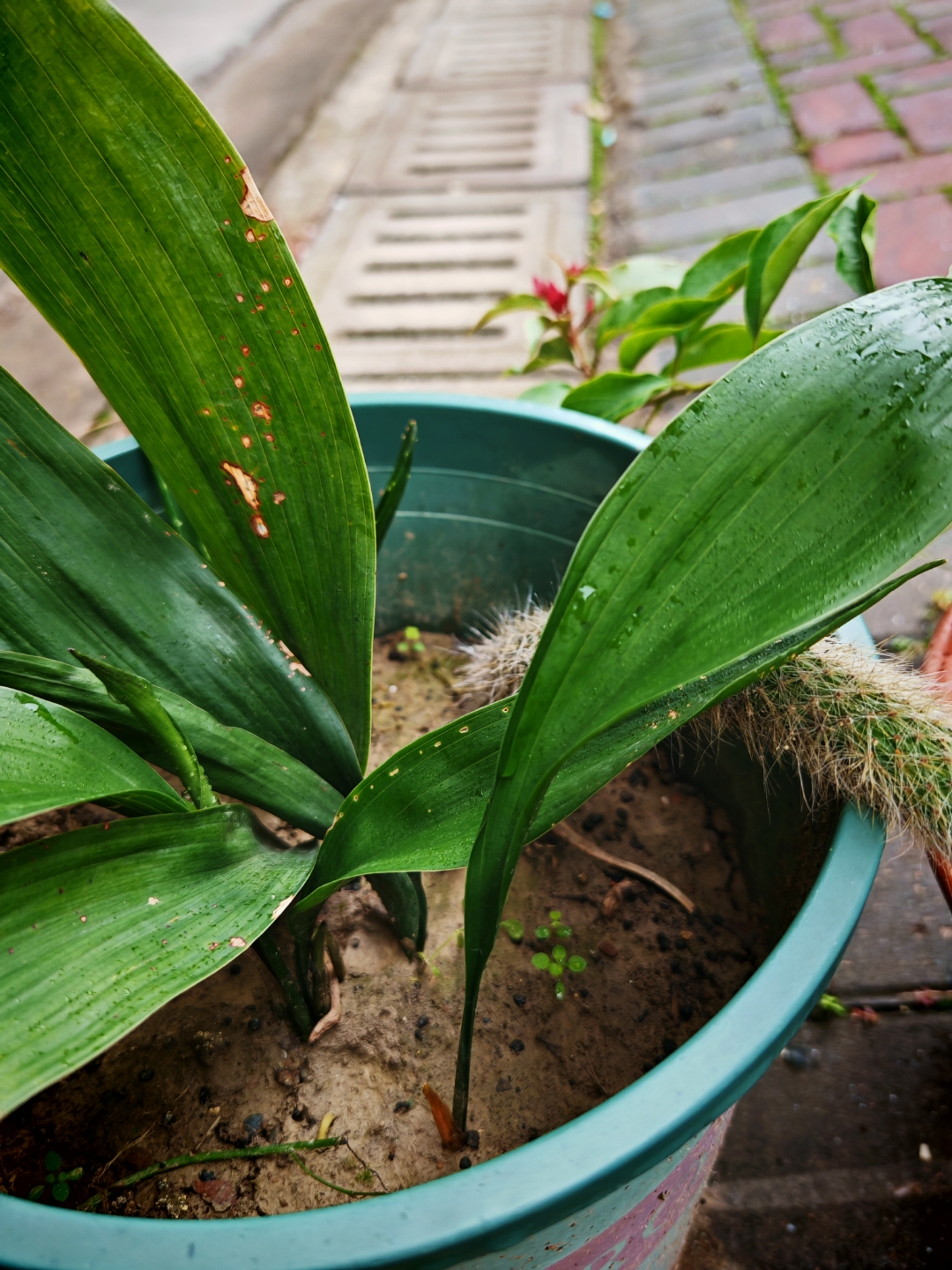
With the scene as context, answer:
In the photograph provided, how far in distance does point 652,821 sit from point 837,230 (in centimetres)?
52

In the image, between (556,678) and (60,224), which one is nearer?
(556,678)

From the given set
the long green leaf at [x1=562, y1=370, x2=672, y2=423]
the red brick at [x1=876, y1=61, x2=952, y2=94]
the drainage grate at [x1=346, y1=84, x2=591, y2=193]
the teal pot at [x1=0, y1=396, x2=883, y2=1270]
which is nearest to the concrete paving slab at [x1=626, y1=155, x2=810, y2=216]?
the drainage grate at [x1=346, y1=84, x2=591, y2=193]

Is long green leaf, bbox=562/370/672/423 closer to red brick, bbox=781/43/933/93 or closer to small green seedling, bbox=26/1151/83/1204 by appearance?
small green seedling, bbox=26/1151/83/1204

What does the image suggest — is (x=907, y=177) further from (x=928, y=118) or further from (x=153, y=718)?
(x=153, y=718)

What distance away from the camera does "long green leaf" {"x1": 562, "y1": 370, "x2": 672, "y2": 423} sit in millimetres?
896

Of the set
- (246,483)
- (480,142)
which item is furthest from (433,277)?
(246,483)

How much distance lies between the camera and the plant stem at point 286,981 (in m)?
0.57

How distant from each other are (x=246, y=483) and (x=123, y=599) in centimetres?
11

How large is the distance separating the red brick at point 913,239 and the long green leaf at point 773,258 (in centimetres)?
107

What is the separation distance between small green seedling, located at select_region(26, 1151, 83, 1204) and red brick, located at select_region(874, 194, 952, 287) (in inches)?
68.8

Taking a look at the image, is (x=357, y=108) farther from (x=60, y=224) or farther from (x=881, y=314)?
(x=881, y=314)

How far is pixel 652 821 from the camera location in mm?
849

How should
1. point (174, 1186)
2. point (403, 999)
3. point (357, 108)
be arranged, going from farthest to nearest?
point (357, 108), point (403, 999), point (174, 1186)

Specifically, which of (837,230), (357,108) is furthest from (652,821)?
(357,108)
